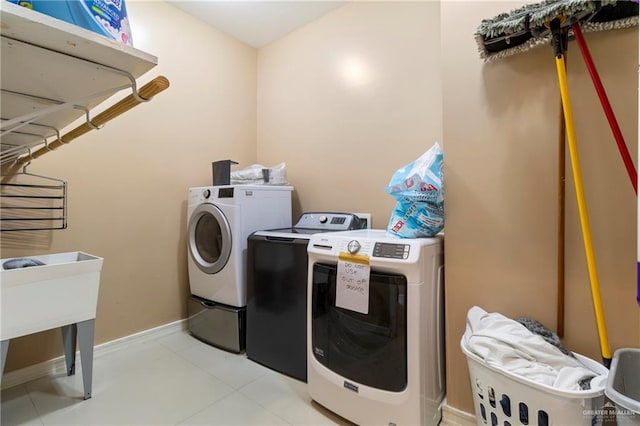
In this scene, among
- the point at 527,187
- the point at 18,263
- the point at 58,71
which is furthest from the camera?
the point at 18,263

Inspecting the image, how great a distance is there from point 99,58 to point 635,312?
66.7 inches

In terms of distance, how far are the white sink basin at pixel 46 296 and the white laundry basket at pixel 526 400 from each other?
5.69ft

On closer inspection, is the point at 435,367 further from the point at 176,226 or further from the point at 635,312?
the point at 176,226

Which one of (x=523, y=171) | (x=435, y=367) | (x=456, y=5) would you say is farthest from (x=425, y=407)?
(x=456, y=5)

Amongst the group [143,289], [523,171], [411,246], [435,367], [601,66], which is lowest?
[435,367]

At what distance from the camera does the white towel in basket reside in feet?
2.97

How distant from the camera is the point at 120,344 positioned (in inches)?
81.0

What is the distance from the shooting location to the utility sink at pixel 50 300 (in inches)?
50.0

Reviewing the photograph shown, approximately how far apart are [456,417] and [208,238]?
1888 millimetres

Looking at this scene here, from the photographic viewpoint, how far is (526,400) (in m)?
0.92

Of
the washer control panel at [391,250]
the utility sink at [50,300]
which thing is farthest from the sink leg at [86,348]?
the washer control panel at [391,250]

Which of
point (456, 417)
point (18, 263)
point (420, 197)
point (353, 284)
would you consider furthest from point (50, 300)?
point (456, 417)

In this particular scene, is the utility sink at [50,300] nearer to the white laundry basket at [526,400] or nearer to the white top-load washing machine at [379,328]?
the white top-load washing machine at [379,328]

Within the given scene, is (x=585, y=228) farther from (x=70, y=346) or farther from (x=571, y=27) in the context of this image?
(x=70, y=346)
